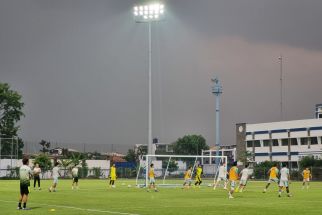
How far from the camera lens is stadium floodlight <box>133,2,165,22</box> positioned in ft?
231

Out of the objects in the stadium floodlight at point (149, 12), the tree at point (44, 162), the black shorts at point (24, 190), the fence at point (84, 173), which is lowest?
the fence at point (84, 173)

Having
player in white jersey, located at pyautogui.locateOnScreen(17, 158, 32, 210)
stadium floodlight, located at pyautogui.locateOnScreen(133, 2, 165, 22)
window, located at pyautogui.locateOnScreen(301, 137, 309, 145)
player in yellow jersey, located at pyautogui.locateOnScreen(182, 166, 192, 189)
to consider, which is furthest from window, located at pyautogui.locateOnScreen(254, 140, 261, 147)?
player in white jersey, located at pyautogui.locateOnScreen(17, 158, 32, 210)

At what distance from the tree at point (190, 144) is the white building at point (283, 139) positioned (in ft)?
131

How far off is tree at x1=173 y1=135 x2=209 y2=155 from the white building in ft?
131

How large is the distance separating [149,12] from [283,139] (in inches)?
2419

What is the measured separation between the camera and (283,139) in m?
123

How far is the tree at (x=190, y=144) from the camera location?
173 metres

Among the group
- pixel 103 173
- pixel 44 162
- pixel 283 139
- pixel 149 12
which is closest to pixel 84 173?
pixel 103 173

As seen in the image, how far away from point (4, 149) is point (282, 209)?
2535 inches

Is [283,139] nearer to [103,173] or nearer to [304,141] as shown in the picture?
[304,141]

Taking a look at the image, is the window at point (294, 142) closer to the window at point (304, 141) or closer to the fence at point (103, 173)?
the window at point (304, 141)

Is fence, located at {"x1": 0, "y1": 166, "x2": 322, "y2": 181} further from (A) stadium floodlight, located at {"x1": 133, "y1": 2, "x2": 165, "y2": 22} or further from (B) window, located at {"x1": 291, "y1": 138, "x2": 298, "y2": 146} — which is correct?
(A) stadium floodlight, located at {"x1": 133, "y1": 2, "x2": 165, "y2": 22}

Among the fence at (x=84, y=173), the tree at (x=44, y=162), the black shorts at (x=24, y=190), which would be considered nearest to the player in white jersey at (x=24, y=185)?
the black shorts at (x=24, y=190)

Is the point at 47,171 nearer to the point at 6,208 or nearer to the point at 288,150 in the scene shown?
the point at 288,150
